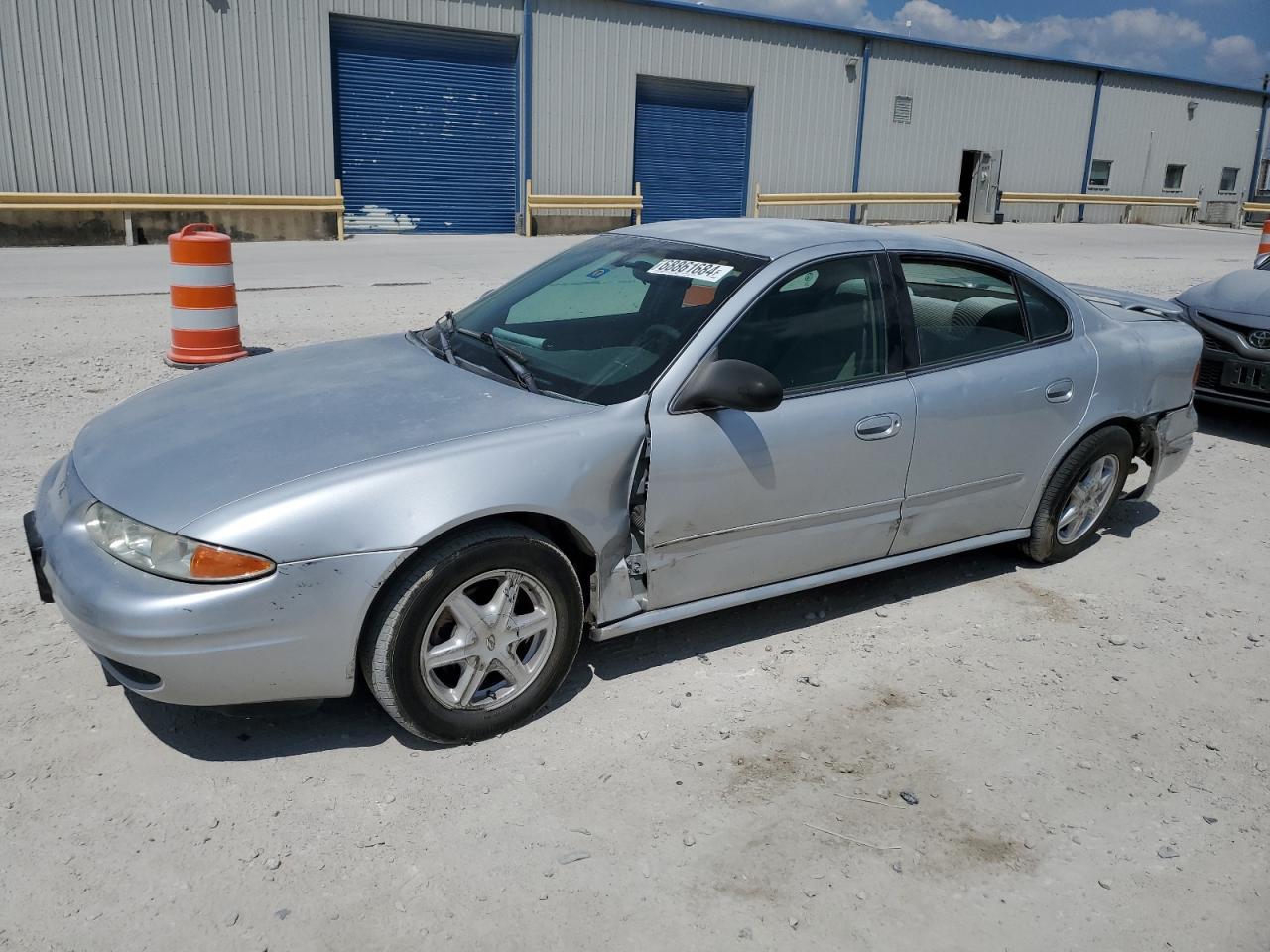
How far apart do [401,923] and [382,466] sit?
1262 millimetres

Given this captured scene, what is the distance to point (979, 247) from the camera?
4785 millimetres

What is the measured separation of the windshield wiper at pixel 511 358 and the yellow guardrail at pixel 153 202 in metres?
15.9

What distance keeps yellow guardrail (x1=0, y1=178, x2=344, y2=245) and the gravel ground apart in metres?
14.5

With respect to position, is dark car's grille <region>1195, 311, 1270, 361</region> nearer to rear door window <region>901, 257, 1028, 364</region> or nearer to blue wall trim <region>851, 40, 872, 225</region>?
rear door window <region>901, 257, 1028, 364</region>

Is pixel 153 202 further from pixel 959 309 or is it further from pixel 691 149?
pixel 959 309

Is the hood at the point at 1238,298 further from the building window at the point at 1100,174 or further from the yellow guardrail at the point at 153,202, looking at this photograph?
the building window at the point at 1100,174

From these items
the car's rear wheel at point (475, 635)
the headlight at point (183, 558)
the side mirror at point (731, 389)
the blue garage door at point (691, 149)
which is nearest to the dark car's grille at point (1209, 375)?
the side mirror at point (731, 389)

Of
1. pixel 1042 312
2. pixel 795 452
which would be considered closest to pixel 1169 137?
pixel 1042 312

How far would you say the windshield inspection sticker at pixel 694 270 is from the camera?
402cm

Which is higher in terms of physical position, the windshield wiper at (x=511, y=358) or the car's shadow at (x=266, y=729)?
the windshield wiper at (x=511, y=358)

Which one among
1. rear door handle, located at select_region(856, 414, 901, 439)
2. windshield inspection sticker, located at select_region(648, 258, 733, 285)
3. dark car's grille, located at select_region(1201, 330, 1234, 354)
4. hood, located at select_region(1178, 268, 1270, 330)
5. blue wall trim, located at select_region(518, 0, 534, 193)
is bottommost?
dark car's grille, located at select_region(1201, 330, 1234, 354)

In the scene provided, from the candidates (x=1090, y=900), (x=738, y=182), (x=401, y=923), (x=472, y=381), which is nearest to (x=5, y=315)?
(x=472, y=381)

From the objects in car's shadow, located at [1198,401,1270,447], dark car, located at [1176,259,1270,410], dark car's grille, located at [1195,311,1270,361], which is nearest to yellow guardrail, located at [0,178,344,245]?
car's shadow, located at [1198,401,1270,447]

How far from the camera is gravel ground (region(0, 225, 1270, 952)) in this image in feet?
8.94
